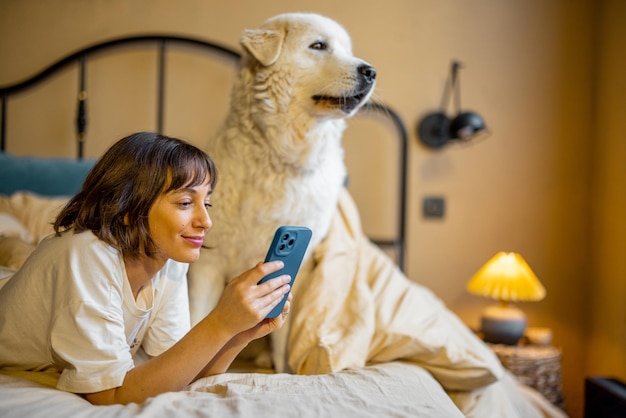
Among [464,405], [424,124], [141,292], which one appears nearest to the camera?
[141,292]

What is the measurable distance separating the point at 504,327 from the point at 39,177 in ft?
5.72

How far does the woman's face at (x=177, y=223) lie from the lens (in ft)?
2.99

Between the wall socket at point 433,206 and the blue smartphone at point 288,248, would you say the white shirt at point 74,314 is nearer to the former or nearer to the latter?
the blue smartphone at point 288,248

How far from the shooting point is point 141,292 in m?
0.99

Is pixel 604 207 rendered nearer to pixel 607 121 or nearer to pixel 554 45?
pixel 607 121

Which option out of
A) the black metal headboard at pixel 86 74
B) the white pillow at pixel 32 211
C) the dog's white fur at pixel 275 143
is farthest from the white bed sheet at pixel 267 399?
the black metal headboard at pixel 86 74

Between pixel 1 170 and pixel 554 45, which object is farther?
pixel 554 45

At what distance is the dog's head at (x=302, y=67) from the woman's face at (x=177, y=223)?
1.87 ft

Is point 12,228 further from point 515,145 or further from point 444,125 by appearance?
point 515,145

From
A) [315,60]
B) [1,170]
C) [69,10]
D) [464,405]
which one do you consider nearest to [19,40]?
[69,10]

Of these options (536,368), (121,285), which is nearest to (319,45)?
(121,285)

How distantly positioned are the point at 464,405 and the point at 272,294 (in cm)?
70

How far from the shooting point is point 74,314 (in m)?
0.81

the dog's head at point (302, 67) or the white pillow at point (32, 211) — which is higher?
the dog's head at point (302, 67)
